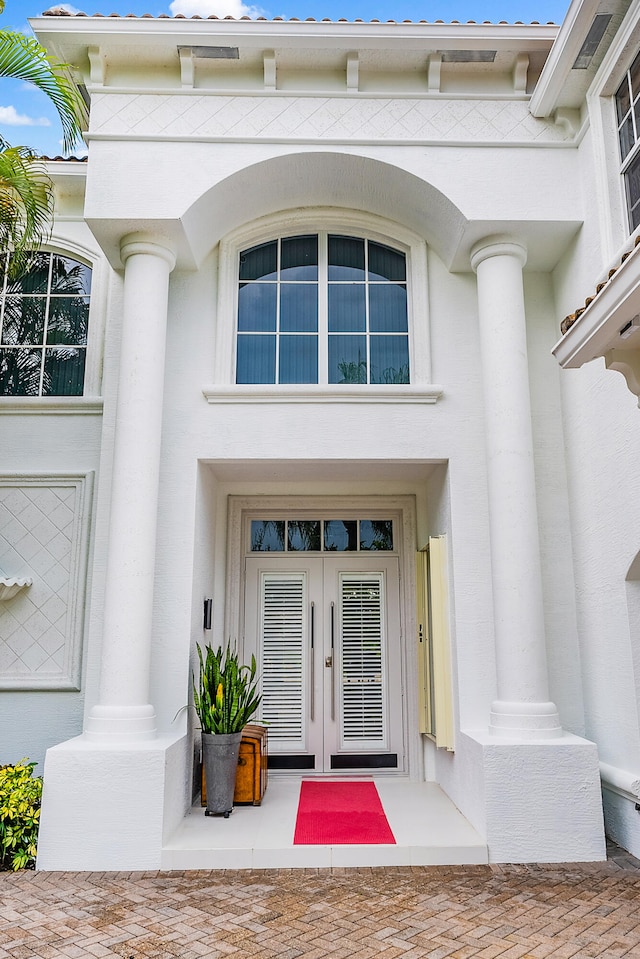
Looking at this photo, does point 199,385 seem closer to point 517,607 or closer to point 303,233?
point 303,233

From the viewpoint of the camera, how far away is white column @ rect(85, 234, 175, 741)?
5832 mm


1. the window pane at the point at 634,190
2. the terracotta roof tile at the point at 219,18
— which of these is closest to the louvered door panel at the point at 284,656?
the window pane at the point at 634,190

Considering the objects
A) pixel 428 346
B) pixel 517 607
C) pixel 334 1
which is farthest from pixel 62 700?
pixel 334 1

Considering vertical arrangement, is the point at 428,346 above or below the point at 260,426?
above

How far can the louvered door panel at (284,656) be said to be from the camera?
25.4 ft

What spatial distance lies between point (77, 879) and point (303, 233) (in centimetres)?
616

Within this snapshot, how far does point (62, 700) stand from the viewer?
7.04 meters

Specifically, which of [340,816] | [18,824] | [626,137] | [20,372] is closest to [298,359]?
[20,372]

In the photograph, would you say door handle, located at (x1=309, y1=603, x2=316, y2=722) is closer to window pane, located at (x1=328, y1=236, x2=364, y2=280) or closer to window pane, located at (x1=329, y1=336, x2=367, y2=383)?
window pane, located at (x1=329, y1=336, x2=367, y2=383)

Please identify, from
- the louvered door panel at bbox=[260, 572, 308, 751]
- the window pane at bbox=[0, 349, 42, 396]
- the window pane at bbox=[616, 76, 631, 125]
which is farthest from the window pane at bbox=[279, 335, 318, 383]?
the window pane at bbox=[616, 76, 631, 125]

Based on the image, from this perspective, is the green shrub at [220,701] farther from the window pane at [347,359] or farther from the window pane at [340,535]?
the window pane at [347,359]

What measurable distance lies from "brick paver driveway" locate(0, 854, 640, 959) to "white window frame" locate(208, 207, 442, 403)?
13.1 ft

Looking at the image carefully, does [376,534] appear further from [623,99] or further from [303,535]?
[623,99]

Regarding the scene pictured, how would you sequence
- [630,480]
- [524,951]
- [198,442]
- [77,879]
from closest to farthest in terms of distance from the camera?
[524,951] → [77,879] → [630,480] → [198,442]
